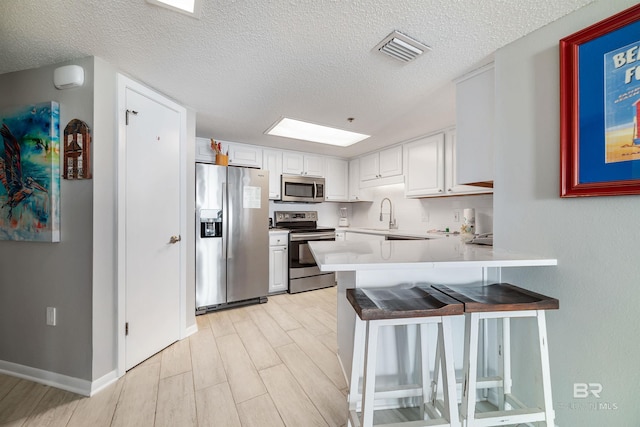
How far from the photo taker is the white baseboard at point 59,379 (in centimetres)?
154

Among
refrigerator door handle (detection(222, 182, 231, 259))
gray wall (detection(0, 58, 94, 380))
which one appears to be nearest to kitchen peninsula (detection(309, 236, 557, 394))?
gray wall (detection(0, 58, 94, 380))

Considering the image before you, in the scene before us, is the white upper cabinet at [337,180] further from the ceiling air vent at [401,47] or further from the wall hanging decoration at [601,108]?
the wall hanging decoration at [601,108]

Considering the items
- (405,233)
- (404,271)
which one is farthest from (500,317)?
(405,233)

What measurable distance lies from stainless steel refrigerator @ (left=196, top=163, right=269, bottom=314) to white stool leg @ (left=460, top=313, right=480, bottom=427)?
2457mm

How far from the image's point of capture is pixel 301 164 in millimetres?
3977

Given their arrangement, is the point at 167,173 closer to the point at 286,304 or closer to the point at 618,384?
the point at 286,304

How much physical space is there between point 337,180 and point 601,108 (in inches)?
134

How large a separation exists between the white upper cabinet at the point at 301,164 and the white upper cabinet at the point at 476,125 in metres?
2.55

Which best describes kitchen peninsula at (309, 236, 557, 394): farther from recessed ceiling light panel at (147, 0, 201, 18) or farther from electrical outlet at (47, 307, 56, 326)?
electrical outlet at (47, 307, 56, 326)

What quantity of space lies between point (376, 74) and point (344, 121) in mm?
918

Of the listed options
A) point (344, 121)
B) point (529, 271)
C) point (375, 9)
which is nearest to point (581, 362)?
point (529, 271)

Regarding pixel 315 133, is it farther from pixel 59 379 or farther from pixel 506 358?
→ pixel 59 379

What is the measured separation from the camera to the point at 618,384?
1032mm

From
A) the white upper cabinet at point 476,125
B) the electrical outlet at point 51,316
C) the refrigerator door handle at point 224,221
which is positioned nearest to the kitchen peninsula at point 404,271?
the white upper cabinet at point 476,125
